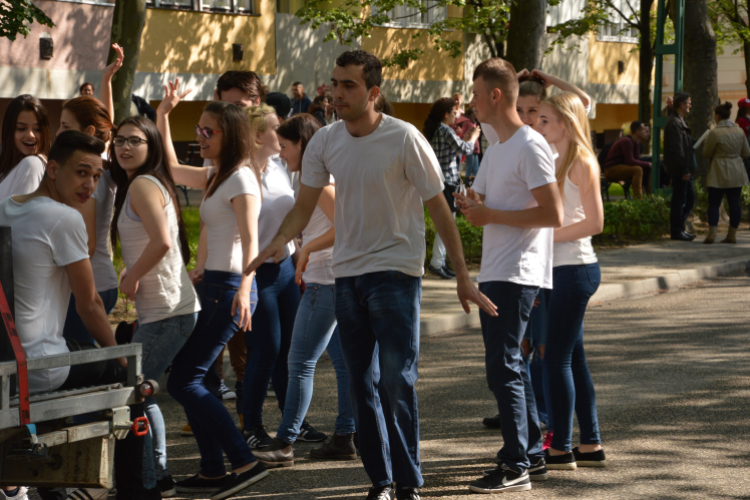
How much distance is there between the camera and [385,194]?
14.4 ft

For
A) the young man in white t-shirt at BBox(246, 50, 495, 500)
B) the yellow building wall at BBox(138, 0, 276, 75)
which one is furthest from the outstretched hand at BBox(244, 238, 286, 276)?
the yellow building wall at BBox(138, 0, 276, 75)

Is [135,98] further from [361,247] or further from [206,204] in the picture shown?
[361,247]

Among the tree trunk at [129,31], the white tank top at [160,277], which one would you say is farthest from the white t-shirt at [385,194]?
the tree trunk at [129,31]

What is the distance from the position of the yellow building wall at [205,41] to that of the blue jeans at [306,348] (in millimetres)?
18754

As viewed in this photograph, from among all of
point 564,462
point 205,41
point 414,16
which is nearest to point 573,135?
point 564,462

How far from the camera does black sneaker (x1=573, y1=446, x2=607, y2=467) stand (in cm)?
519

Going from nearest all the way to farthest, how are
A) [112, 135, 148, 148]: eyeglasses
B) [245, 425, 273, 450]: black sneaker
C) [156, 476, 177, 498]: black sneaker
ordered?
[112, 135, 148, 148]: eyeglasses → [156, 476, 177, 498]: black sneaker → [245, 425, 273, 450]: black sneaker

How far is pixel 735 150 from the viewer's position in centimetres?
1491

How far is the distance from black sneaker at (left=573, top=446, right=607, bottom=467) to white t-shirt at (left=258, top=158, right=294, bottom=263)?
2.06 metres

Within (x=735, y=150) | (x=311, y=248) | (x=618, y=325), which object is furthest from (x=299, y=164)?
(x=735, y=150)

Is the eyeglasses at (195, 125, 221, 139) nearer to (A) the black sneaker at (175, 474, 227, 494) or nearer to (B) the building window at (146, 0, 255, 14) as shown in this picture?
(A) the black sneaker at (175, 474, 227, 494)

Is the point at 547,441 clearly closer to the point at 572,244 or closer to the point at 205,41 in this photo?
the point at 572,244

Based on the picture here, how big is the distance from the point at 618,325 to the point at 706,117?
9.59 m

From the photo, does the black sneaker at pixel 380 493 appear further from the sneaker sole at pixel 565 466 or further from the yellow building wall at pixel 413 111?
the yellow building wall at pixel 413 111
